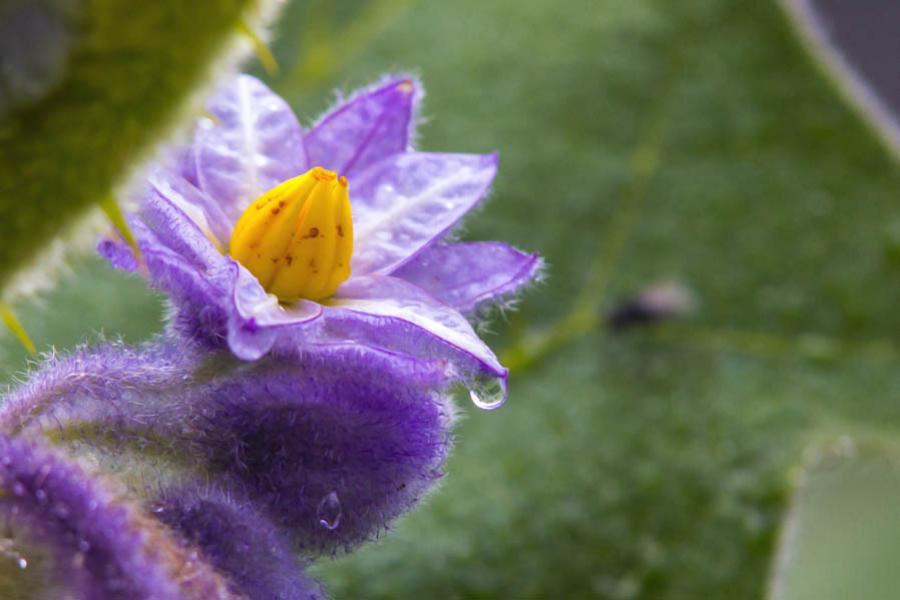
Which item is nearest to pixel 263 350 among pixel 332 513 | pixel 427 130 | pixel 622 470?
pixel 332 513

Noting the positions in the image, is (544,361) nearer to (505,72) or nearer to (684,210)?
(684,210)

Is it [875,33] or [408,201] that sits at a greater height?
[408,201]

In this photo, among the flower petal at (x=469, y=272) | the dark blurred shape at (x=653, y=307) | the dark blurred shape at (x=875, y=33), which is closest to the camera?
the flower petal at (x=469, y=272)

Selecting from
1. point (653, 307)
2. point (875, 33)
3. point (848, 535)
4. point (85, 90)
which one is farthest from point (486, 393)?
point (875, 33)

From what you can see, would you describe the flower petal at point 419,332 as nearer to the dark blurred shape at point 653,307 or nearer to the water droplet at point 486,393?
the water droplet at point 486,393

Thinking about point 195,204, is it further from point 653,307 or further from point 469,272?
point 653,307

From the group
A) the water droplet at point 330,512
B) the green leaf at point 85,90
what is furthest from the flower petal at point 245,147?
the green leaf at point 85,90

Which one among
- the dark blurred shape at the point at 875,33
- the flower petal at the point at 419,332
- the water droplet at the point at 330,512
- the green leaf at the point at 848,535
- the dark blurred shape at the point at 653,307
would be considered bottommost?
the green leaf at the point at 848,535
